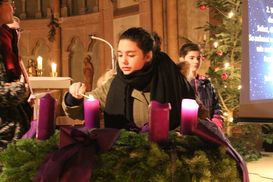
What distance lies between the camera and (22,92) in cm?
195

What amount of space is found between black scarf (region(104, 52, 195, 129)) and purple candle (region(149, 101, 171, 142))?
2.22 feet

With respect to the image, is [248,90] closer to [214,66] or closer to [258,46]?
Result: [258,46]

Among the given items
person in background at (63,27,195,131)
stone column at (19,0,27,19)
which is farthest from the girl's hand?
stone column at (19,0,27,19)

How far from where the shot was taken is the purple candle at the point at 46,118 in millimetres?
1073

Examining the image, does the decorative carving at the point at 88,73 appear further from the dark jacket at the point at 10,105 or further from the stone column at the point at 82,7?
the dark jacket at the point at 10,105

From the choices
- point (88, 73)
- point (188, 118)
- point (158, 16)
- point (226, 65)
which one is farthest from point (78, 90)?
point (88, 73)

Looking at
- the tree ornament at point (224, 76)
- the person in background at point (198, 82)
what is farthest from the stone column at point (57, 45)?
the person in background at point (198, 82)

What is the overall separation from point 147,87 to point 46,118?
73 cm

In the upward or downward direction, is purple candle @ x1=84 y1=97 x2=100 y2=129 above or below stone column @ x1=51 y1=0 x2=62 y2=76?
below

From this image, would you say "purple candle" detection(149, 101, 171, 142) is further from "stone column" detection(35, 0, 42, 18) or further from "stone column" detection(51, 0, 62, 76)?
"stone column" detection(35, 0, 42, 18)

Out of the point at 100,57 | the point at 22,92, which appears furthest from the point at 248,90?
the point at 100,57

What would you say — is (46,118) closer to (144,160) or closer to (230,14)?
(144,160)

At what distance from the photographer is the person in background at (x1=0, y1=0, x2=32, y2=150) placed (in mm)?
1951

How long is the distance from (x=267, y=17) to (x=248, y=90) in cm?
37
